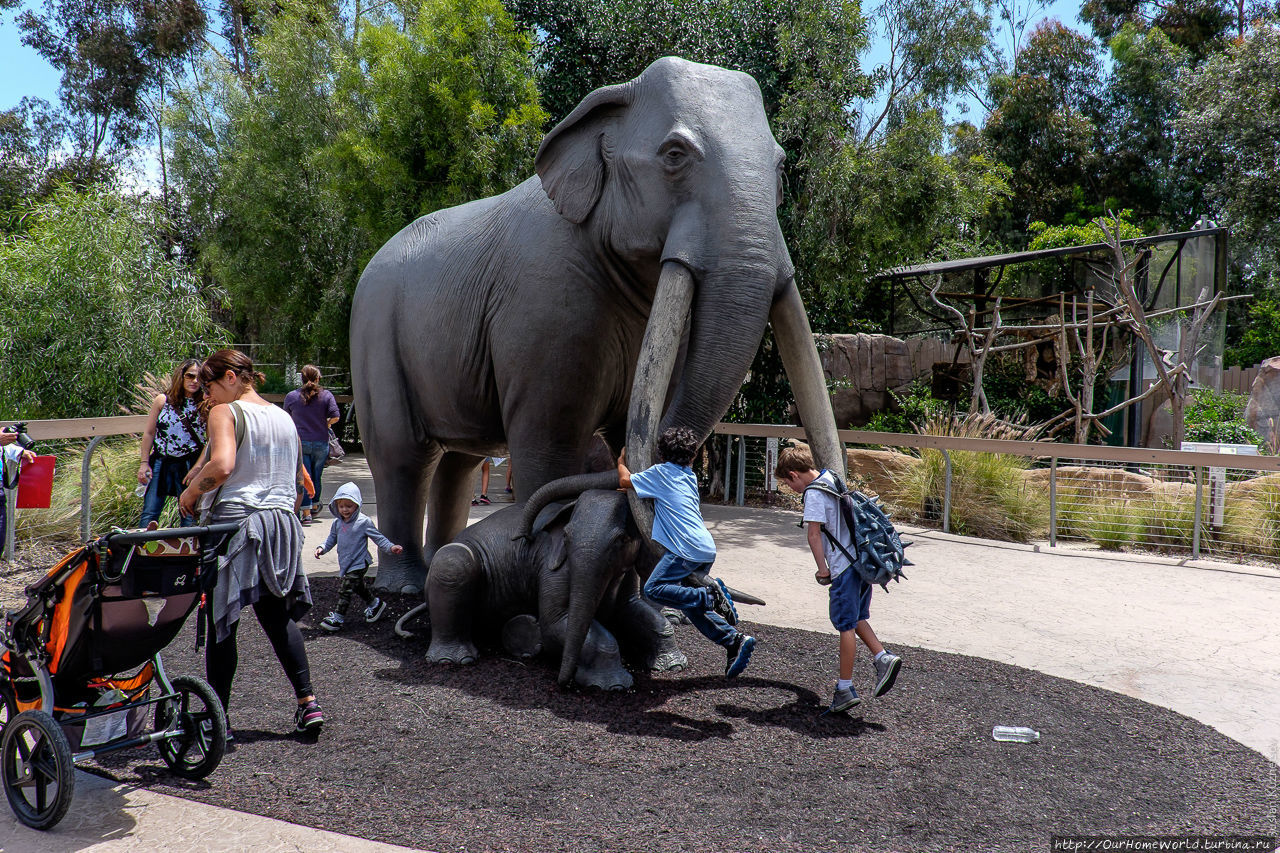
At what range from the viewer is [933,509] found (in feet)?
35.6

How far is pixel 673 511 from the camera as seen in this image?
4.40 meters

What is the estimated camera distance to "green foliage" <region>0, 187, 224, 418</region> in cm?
1127

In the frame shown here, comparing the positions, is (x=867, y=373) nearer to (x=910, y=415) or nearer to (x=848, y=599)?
(x=910, y=415)

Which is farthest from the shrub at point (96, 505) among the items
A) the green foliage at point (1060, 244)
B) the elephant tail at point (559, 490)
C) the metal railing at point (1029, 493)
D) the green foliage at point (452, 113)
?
the green foliage at point (1060, 244)

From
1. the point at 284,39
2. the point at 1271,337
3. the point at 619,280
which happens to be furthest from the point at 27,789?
the point at 1271,337

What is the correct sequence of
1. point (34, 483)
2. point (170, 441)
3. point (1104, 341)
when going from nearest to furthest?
point (170, 441) → point (34, 483) → point (1104, 341)

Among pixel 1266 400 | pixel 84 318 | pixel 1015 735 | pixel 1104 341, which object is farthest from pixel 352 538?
pixel 1266 400

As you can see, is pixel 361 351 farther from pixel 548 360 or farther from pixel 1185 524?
pixel 1185 524

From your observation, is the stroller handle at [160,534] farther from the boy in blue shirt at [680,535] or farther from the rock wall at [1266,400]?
the rock wall at [1266,400]

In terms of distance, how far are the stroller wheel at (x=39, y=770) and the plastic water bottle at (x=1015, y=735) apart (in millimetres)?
3530

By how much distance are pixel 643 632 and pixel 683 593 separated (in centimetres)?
80

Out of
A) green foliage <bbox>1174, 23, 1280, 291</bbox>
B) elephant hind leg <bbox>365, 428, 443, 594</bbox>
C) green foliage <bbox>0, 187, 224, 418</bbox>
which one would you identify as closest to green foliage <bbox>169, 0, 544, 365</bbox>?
green foliage <bbox>0, 187, 224, 418</bbox>

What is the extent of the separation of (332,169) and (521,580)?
10.0 metres

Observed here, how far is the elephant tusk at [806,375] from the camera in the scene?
4.84m
